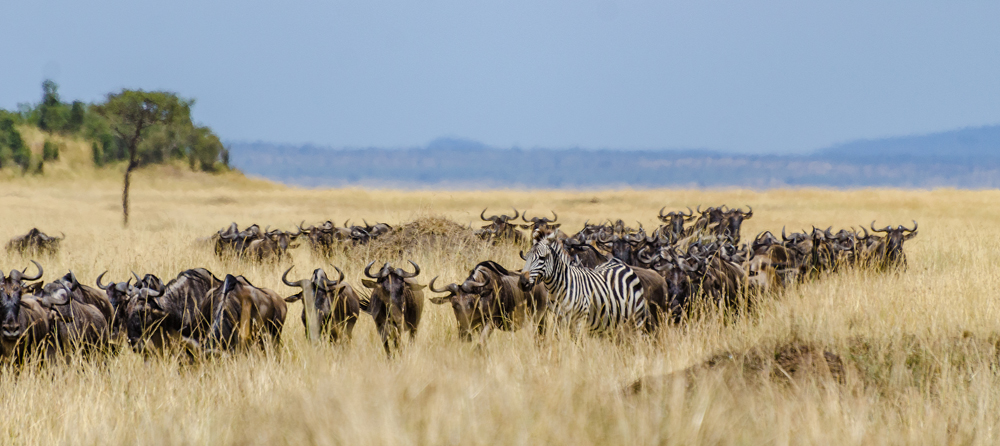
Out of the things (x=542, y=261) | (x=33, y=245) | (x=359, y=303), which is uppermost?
(x=542, y=261)

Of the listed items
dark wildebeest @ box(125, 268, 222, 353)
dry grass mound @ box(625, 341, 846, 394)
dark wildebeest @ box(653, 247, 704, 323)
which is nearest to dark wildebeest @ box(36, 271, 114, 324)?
dark wildebeest @ box(125, 268, 222, 353)

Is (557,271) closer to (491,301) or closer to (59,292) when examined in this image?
(491,301)

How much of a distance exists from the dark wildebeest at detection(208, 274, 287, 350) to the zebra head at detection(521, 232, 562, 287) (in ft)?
8.06

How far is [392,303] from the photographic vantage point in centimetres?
693

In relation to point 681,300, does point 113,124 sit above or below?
above

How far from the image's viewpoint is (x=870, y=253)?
13.2 meters

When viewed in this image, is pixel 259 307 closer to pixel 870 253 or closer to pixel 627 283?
pixel 627 283

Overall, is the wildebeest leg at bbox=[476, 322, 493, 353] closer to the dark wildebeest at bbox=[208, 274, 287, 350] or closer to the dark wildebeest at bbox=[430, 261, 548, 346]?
the dark wildebeest at bbox=[430, 261, 548, 346]

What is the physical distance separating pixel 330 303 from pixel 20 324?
255 centimetres

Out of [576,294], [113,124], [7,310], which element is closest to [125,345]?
[7,310]

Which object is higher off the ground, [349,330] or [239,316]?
[239,316]

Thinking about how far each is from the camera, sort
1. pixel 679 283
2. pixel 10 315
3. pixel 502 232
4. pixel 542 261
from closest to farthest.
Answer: pixel 10 315
pixel 542 261
pixel 679 283
pixel 502 232

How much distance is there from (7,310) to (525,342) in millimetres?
4390

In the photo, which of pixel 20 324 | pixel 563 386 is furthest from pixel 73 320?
pixel 563 386
